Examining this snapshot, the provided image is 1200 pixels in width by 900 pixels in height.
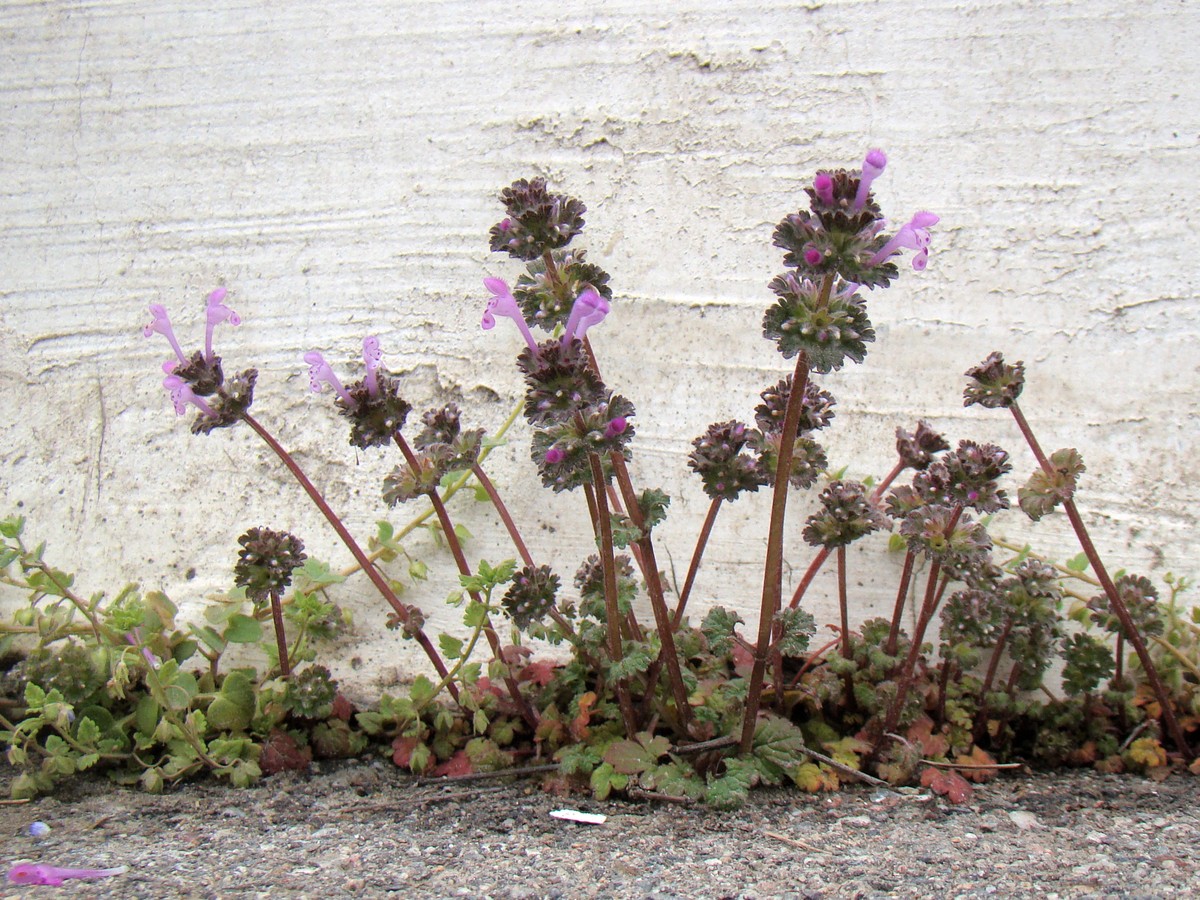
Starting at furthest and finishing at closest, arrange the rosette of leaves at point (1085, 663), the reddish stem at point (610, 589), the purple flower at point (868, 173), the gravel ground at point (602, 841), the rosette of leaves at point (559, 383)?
1. the rosette of leaves at point (1085, 663)
2. the reddish stem at point (610, 589)
3. the rosette of leaves at point (559, 383)
4. the gravel ground at point (602, 841)
5. the purple flower at point (868, 173)

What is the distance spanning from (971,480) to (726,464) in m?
0.58

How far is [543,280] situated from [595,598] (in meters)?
0.75

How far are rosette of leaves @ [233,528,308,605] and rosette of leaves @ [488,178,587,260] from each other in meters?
0.92

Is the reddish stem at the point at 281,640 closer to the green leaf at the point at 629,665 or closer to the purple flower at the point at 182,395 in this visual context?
the purple flower at the point at 182,395

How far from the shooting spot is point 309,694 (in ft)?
7.89

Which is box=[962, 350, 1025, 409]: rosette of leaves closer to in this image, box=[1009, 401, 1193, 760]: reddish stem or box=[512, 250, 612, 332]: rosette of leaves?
box=[1009, 401, 1193, 760]: reddish stem

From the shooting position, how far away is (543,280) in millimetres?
1890

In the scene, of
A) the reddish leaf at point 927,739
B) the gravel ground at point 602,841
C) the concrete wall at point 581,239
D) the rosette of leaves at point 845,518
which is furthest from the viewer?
the concrete wall at point 581,239

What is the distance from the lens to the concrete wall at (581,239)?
109 inches

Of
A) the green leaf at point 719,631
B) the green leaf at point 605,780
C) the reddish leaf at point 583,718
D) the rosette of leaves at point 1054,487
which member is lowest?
the green leaf at point 605,780

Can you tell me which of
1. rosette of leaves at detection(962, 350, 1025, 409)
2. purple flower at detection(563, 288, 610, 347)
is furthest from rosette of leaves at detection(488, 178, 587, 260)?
rosette of leaves at detection(962, 350, 1025, 409)

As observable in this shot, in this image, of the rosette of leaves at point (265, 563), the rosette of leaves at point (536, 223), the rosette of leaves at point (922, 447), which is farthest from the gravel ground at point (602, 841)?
the rosette of leaves at point (536, 223)

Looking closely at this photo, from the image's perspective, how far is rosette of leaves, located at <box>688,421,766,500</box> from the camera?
2023 mm

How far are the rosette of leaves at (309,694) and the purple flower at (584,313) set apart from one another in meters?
1.20
